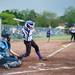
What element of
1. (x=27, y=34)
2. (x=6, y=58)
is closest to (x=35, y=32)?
(x=27, y=34)

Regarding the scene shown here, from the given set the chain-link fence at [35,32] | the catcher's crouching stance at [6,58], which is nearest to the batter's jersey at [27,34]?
the catcher's crouching stance at [6,58]

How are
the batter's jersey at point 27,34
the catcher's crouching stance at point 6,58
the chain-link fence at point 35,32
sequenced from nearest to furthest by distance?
the catcher's crouching stance at point 6,58
the batter's jersey at point 27,34
the chain-link fence at point 35,32

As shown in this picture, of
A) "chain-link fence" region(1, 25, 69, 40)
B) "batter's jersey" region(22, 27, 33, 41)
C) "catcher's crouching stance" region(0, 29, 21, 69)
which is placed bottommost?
"chain-link fence" region(1, 25, 69, 40)

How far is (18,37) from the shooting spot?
4334cm

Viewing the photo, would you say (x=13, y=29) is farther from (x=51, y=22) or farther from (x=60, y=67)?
(x=51, y=22)

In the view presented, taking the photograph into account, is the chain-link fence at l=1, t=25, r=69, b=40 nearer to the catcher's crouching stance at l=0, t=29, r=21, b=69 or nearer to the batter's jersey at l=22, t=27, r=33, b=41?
the batter's jersey at l=22, t=27, r=33, b=41

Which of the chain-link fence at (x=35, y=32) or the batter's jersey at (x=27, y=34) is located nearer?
the batter's jersey at (x=27, y=34)

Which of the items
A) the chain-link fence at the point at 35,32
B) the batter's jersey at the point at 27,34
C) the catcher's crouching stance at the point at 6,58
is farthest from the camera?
the chain-link fence at the point at 35,32

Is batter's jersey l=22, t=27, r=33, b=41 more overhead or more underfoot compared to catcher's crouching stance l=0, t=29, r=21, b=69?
more overhead

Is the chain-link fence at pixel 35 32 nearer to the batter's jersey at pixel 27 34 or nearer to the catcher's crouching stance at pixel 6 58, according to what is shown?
the batter's jersey at pixel 27 34

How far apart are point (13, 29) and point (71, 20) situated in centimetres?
7002

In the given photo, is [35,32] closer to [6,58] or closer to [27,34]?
[27,34]

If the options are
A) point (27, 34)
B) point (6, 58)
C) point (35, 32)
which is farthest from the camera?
point (35, 32)

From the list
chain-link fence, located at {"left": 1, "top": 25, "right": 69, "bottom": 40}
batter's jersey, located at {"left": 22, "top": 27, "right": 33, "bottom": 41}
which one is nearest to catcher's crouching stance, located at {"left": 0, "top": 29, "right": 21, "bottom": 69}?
batter's jersey, located at {"left": 22, "top": 27, "right": 33, "bottom": 41}
